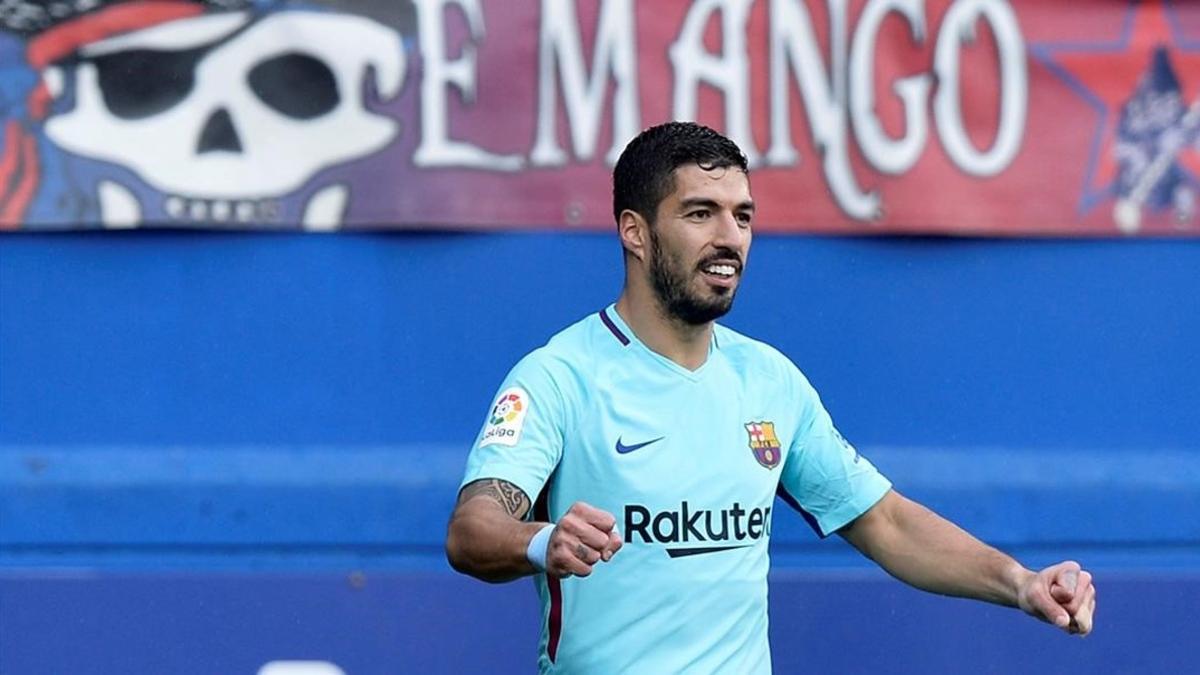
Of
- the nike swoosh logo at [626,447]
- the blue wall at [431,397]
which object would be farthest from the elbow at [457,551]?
the blue wall at [431,397]

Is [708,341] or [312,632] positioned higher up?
[708,341]

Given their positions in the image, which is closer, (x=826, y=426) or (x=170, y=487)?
(x=826, y=426)

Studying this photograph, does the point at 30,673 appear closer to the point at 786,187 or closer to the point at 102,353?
the point at 102,353

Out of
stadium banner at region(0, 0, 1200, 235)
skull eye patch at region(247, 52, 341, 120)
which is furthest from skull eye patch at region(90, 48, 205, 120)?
skull eye patch at region(247, 52, 341, 120)

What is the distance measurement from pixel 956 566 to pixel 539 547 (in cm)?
80

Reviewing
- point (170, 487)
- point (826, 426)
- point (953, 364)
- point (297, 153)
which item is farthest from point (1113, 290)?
point (170, 487)

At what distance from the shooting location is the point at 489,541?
8.63 ft

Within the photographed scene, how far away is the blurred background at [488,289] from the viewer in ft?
11.9

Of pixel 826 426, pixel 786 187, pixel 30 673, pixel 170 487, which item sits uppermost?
pixel 786 187

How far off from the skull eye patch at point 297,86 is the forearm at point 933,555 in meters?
1.27

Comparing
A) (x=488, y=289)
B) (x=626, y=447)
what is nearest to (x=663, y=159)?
(x=626, y=447)

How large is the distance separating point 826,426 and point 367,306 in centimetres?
97

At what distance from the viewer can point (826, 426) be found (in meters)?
3.14

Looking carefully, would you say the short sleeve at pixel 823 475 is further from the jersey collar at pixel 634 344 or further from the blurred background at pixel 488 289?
the blurred background at pixel 488 289
